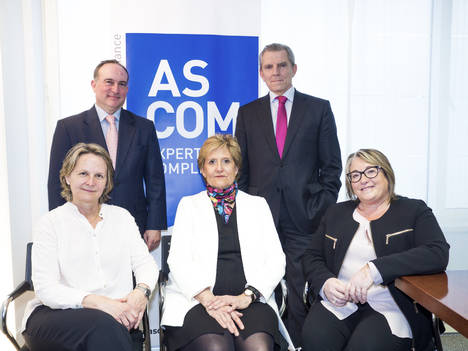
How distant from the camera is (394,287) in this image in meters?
2.12

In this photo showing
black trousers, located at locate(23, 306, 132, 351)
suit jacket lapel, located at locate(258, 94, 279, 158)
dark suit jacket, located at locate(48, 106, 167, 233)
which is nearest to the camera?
black trousers, located at locate(23, 306, 132, 351)

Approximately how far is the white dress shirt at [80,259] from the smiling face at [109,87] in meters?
0.76

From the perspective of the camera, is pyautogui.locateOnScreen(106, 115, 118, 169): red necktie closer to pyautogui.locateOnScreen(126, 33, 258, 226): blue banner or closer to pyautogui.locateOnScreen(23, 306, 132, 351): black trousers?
pyautogui.locateOnScreen(126, 33, 258, 226): blue banner

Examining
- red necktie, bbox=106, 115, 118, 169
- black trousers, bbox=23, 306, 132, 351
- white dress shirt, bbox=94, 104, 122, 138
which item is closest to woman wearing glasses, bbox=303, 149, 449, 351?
black trousers, bbox=23, 306, 132, 351

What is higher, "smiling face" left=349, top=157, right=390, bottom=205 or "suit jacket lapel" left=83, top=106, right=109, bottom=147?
"suit jacket lapel" left=83, top=106, right=109, bottom=147

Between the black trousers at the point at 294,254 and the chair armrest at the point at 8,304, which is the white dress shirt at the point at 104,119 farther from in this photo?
the black trousers at the point at 294,254

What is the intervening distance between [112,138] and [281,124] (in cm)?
110

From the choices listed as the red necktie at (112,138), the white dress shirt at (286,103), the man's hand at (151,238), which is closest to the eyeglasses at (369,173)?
the white dress shirt at (286,103)

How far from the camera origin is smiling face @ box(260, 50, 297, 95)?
2.96 meters

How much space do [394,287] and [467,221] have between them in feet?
7.26

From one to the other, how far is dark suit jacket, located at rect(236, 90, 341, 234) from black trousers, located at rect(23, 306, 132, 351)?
1.30m

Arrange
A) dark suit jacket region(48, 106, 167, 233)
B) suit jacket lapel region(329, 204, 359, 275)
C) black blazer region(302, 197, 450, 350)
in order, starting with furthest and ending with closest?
dark suit jacket region(48, 106, 167, 233) → suit jacket lapel region(329, 204, 359, 275) → black blazer region(302, 197, 450, 350)

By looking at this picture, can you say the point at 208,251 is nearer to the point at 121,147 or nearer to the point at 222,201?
the point at 222,201

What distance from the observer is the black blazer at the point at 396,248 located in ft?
6.56
